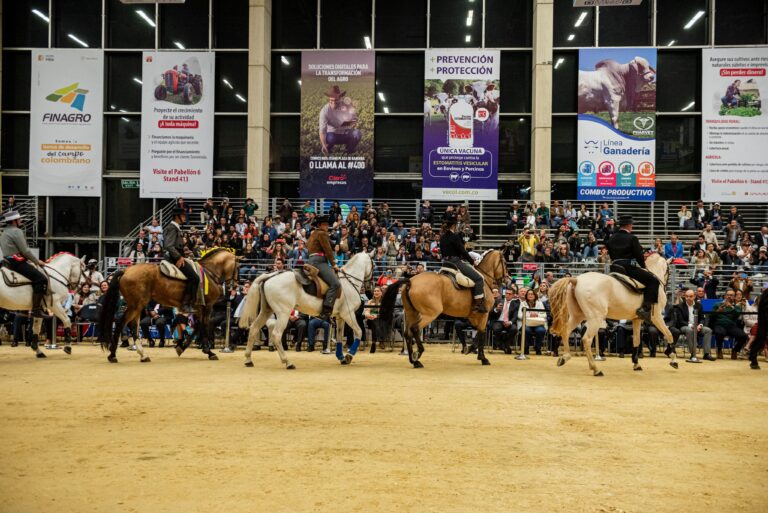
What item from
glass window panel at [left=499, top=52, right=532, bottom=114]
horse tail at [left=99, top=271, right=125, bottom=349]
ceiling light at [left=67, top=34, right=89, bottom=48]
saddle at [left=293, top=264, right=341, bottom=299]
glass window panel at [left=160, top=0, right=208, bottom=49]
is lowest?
horse tail at [left=99, top=271, right=125, bottom=349]

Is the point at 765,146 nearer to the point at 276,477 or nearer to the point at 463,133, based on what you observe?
the point at 463,133

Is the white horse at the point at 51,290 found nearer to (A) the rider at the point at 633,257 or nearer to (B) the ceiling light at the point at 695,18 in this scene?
(A) the rider at the point at 633,257

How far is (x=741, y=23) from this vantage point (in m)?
28.1

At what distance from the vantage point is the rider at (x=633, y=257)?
12570mm

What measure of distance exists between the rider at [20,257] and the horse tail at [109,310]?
1.69 m

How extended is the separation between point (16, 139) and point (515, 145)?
2154 cm

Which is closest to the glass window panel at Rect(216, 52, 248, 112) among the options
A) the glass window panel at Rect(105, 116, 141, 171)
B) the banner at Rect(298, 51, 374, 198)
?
the banner at Rect(298, 51, 374, 198)

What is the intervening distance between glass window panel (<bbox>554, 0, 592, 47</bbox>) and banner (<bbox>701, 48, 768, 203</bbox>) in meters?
4.91

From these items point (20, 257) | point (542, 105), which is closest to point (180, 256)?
point (20, 257)

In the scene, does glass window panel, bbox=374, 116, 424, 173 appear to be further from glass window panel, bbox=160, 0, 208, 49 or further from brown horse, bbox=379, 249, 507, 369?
brown horse, bbox=379, 249, 507, 369

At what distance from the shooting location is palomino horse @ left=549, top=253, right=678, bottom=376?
1248cm

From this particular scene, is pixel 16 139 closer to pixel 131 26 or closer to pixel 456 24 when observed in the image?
pixel 131 26

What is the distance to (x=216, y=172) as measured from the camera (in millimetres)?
29188

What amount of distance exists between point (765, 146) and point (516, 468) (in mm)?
25865
